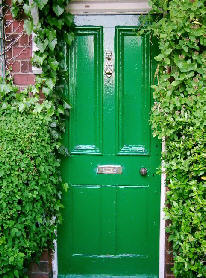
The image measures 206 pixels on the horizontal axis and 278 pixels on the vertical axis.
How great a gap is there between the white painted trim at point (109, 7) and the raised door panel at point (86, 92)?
0.18 metres

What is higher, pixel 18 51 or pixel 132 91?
pixel 18 51

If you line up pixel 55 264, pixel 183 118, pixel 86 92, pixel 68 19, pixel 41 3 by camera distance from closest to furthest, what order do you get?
pixel 183 118 < pixel 41 3 < pixel 68 19 < pixel 86 92 < pixel 55 264

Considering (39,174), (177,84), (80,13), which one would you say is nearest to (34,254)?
(39,174)

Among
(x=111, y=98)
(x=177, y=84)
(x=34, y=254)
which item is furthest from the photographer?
(x=111, y=98)

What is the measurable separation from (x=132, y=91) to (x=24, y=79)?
110 cm

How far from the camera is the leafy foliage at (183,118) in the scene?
10.0 feet

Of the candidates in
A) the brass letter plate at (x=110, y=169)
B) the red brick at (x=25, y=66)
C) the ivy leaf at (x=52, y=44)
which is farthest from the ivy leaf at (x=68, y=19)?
the brass letter plate at (x=110, y=169)

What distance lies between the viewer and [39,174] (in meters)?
3.59

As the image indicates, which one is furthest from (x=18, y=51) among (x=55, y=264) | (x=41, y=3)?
(x=55, y=264)

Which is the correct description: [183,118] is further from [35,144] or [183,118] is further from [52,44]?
[52,44]

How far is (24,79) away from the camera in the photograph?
13.1 feet

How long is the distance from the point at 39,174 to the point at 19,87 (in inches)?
38.3

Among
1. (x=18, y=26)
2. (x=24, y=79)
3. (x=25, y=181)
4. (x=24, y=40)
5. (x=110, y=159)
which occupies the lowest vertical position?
(x=25, y=181)

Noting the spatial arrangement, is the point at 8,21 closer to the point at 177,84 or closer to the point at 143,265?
the point at 177,84
